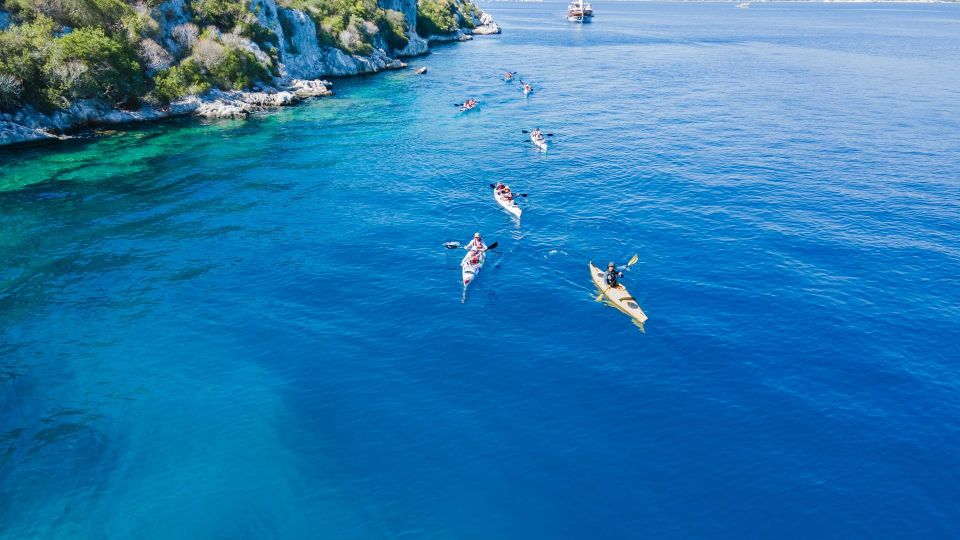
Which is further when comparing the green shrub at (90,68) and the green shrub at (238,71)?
the green shrub at (238,71)

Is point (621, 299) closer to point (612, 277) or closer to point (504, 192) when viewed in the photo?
point (612, 277)

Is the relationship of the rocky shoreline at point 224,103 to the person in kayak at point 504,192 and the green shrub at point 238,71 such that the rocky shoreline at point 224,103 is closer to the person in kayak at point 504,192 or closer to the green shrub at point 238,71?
the green shrub at point 238,71

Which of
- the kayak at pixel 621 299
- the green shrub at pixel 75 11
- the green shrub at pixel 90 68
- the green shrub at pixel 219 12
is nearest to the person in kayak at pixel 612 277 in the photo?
the kayak at pixel 621 299

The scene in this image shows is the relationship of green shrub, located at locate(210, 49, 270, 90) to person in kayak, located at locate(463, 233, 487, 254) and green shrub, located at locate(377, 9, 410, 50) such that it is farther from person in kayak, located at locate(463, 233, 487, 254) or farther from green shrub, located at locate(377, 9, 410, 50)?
person in kayak, located at locate(463, 233, 487, 254)

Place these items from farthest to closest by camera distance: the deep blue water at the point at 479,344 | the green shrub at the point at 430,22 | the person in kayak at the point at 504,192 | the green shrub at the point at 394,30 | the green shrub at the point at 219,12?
1. the green shrub at the point at 430,22
2. the green shrub at the point at 394,30
3. the green shrub at the point at 219,12
4. the person in kayak at the point at 504,192
5. the deep blue water at the point at 479,344

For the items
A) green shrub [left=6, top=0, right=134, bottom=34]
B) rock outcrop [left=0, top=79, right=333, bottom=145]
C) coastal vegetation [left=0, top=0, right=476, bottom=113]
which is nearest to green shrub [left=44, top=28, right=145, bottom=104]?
coastal vegetation [left=0, top=0, right=476, bottom=113]

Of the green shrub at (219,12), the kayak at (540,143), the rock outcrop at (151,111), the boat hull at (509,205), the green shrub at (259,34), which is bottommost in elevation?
the boat hull at (509,205)

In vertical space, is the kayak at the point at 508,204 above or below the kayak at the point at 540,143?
below

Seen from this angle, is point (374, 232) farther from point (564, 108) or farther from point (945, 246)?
point (564, 108)
